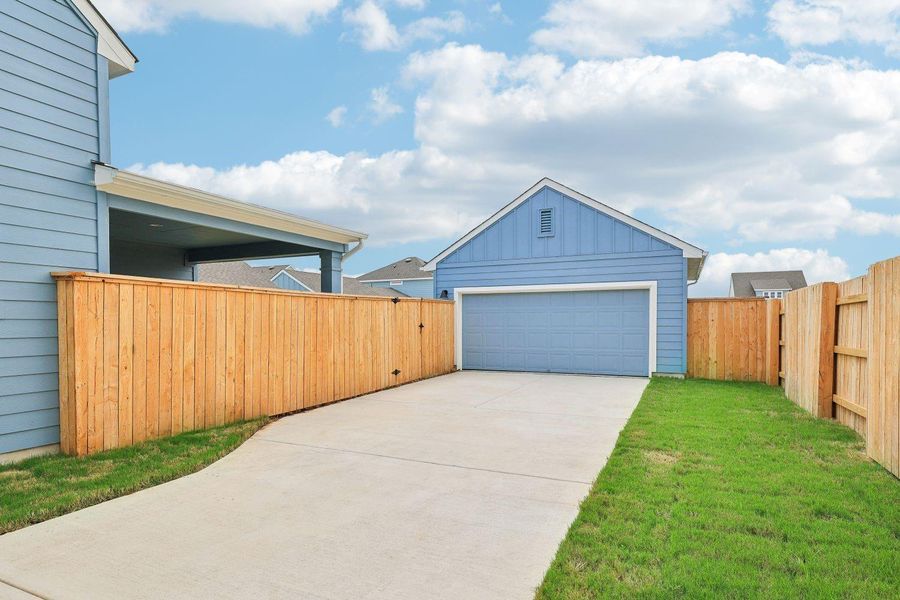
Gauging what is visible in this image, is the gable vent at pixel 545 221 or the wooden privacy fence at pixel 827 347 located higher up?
the gable vent at pixel 545 221

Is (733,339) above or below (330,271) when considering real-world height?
below

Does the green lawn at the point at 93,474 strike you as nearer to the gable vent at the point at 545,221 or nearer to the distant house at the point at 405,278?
the gable vent at the point at 545,221

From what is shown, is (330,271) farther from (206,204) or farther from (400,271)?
(400,271)

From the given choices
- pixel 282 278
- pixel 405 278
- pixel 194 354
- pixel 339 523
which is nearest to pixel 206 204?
pixel 194 354

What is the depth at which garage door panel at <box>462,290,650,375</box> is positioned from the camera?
11227mm

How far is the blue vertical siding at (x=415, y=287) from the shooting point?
27062 millimetres

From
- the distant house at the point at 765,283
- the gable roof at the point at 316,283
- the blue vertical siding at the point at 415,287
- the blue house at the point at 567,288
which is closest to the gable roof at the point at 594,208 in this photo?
the blue house at the point at 567,288

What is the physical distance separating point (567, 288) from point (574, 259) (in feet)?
2.21

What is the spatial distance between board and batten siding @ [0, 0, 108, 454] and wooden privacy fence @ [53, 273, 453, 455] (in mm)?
190

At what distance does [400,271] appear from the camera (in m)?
28.4

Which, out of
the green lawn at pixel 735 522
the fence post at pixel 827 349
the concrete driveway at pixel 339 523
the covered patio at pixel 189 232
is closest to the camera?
the green lawn at pixel 735 522

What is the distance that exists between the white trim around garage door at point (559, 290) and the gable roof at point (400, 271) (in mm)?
13686

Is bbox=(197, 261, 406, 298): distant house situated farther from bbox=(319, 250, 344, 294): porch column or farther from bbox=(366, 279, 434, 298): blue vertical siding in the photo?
bbox=(319, 250, 344, 294): porch column

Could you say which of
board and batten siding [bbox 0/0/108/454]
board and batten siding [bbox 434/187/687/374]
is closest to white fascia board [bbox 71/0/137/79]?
board and batten siding [bbox 0/0/108/454]
